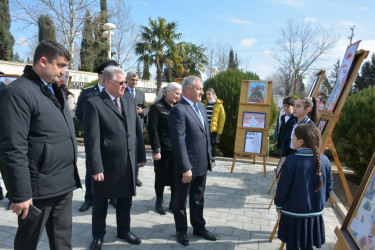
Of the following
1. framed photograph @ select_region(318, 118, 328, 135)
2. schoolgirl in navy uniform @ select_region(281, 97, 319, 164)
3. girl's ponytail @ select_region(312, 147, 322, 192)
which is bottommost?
girl's ponytail @ select_region(312, 147, 322, 192)

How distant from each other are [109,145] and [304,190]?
201cm

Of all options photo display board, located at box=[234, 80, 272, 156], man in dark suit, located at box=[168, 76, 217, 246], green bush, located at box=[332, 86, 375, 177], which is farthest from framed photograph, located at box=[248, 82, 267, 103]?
man in dark suit, located at box=[168, 76, 217, 246]

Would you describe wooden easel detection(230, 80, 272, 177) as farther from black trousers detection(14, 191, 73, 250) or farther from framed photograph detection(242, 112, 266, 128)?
black trousers detection(14, 191, 73, 250)

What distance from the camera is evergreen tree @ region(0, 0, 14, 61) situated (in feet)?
60.8

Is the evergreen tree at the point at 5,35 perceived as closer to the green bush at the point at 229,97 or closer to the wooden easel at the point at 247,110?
the green bush at the point at 229,97

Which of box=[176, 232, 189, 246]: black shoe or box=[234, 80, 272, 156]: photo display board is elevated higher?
box=[234, 80, 272, 156]: photo display board

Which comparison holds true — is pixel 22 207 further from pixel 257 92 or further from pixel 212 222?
pixel 257 92

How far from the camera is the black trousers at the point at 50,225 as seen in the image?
79.9 inches

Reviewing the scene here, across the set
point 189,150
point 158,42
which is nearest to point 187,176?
point 189,150

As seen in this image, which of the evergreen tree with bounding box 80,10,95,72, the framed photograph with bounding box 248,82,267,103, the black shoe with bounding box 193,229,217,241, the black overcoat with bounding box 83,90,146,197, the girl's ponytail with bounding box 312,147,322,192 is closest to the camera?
the girl's ponytail with bounding box 312,147,322,192

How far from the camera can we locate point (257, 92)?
6.43m

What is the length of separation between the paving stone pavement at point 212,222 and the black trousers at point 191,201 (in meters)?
0.21

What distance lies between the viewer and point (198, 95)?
301 centimetres

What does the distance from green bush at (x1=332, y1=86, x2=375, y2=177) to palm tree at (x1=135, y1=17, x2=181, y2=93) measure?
57.1ft
